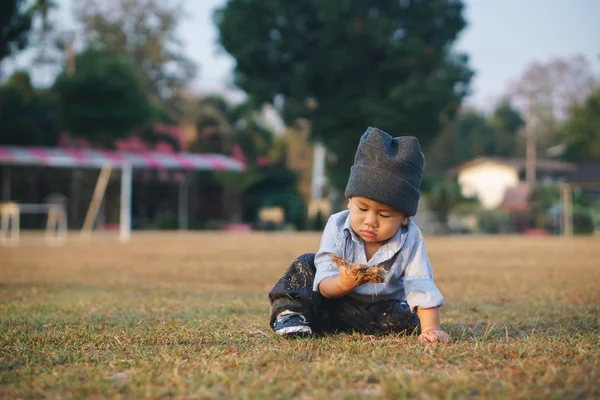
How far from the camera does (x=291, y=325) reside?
2920 millimetres

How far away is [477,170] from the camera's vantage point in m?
47.9

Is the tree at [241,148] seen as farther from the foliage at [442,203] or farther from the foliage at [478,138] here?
the foliage at [478,138]

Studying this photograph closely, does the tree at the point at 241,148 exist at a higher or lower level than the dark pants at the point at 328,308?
higher

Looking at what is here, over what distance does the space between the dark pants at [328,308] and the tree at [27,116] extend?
Result: 79.5 feet

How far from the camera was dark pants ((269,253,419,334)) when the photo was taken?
2990 mm

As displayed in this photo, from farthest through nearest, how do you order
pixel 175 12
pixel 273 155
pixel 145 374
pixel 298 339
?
pixel 175 12 < pixel 273 155 < pixel 298 339 < pixel 145 374

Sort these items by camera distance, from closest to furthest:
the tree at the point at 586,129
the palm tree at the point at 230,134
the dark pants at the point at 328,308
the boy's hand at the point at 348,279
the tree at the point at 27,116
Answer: the boy's hand at the point at 348,279, the dark pants at the point at 328,308, the tree at the point at 27,116, the palm tree at the point at 230,134, the tree at the point at 586,129

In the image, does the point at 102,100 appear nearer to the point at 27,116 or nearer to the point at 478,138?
the point at 27,116

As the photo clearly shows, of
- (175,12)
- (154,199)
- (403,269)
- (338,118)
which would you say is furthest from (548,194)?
(403,269)

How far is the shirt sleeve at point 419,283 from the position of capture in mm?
2793

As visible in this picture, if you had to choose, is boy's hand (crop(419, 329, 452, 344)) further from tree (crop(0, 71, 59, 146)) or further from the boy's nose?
tree (crop(0, 71, 59, 146))

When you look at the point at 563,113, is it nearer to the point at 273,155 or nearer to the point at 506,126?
the point at 506,126

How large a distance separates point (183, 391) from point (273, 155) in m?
29.9

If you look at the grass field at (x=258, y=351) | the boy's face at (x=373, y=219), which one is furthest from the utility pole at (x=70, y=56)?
the boy's face at (x=373, y=219)
